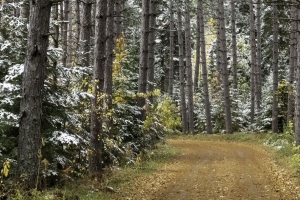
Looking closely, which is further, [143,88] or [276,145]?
[276,145]

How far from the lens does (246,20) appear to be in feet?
138

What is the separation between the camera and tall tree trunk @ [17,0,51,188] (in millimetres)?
6898

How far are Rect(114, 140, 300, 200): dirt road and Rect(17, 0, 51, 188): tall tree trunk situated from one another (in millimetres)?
2415

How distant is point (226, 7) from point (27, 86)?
131ft

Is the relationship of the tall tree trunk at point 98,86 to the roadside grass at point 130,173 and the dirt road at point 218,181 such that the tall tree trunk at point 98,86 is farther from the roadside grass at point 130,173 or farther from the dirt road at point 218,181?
the dirt road at point 218,181

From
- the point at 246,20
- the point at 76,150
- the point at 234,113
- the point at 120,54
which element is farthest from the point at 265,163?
the point at 246,20

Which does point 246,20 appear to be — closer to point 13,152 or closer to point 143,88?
point 143,88

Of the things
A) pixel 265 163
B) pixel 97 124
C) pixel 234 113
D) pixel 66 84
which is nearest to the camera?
pixel 66 84

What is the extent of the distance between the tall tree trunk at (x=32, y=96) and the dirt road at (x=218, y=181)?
2.41 metres

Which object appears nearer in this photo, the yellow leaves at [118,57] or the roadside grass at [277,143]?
the roadside grass at [277,143]

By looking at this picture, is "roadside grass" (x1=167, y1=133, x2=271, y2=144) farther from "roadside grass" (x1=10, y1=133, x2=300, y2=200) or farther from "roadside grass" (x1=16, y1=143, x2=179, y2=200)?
"roadside grass" (x1=16, y1=143, x2=179, y2=200)

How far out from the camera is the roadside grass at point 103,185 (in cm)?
682

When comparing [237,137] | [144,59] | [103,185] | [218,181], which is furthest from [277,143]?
[103,185]

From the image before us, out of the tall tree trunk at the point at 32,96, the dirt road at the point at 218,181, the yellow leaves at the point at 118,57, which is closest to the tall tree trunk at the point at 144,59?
the yellow leaves at the point at 118,57
